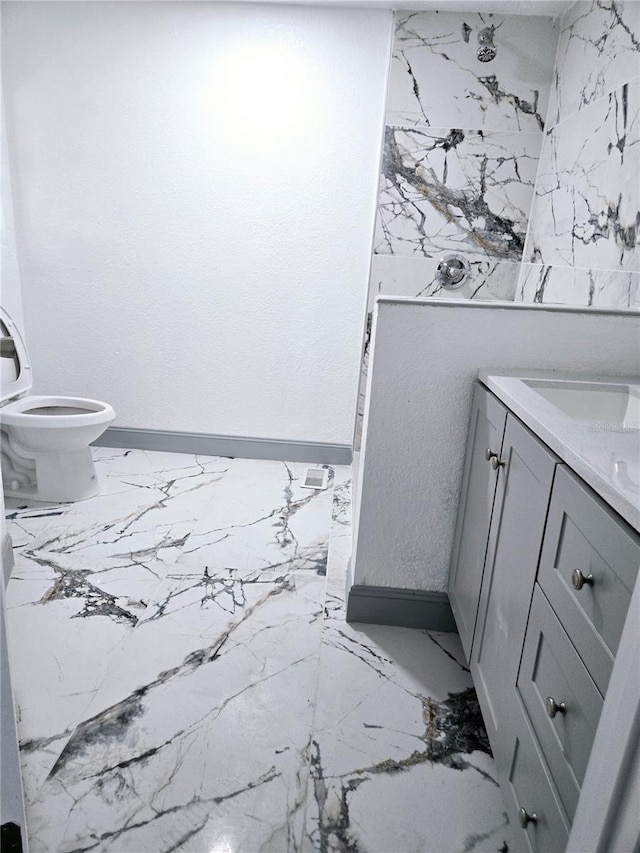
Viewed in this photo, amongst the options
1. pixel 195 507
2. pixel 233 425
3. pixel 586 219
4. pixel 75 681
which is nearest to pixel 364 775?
pixel 75 681

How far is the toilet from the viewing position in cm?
243

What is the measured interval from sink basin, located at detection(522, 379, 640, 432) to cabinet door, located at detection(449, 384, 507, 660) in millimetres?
142

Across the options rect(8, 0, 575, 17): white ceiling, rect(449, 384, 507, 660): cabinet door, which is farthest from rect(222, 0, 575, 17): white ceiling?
rect(449, 384, 507, 660): cabinet door

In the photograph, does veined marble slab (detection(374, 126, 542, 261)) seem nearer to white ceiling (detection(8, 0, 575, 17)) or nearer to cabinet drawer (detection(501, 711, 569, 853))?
white ceiling (detection(8, 0, 575, 17))

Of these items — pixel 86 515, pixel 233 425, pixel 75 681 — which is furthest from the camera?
pixel 233 425

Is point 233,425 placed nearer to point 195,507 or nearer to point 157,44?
point 195,507

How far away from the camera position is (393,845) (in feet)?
3.82

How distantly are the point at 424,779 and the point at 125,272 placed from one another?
2.60 m

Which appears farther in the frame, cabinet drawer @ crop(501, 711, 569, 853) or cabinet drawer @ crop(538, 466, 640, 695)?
cabinet drawer @ crop(501, 711, 569, 853)

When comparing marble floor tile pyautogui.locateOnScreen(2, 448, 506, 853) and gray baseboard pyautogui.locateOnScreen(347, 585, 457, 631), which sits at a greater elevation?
gray baseboard pyautogui.locateOnScreen(347, 585, 457, 631)

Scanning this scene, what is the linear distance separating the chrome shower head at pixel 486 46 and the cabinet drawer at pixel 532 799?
2.63 m

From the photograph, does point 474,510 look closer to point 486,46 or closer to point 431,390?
point 431,390

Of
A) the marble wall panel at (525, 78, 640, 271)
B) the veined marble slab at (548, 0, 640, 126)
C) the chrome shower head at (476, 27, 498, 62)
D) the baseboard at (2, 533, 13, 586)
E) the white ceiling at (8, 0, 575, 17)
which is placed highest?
the white ceiling at (8, 0, 575, 17)

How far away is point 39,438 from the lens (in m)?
2.44
